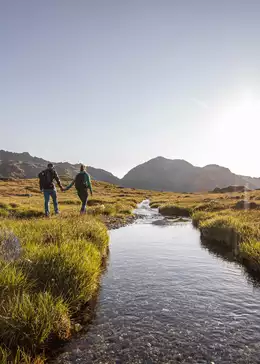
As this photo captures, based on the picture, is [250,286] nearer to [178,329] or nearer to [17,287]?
[178,329]

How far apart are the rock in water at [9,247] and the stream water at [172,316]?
310 cm

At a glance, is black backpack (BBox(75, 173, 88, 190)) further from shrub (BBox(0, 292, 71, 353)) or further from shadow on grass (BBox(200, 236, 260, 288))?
shrub (BBox(0, 292, 71, 353))

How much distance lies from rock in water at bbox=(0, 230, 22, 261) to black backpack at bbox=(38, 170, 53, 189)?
37.5 feet

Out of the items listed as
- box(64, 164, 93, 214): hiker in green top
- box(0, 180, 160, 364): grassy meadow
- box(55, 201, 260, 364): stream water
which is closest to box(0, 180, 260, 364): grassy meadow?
box(0, 180, 160, 364): grassy meadow

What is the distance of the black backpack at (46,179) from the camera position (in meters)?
22.5

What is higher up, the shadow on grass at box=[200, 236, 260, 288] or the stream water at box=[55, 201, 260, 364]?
the shadow on grass at box=[200, 236, 260, 288]

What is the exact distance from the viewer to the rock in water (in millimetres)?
9256

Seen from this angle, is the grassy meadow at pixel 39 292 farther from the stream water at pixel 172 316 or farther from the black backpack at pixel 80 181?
the black backpack at pixel 80 181

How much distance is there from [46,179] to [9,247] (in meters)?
13.0

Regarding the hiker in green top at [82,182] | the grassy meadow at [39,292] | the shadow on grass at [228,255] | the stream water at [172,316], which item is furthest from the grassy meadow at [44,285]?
the hiker in green top at [82,182]

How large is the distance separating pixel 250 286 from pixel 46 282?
7.46m

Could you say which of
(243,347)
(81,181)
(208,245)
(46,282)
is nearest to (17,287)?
(46,282)

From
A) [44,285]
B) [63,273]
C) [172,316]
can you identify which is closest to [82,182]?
[63,273]

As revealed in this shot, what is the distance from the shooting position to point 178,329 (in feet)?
24.8
